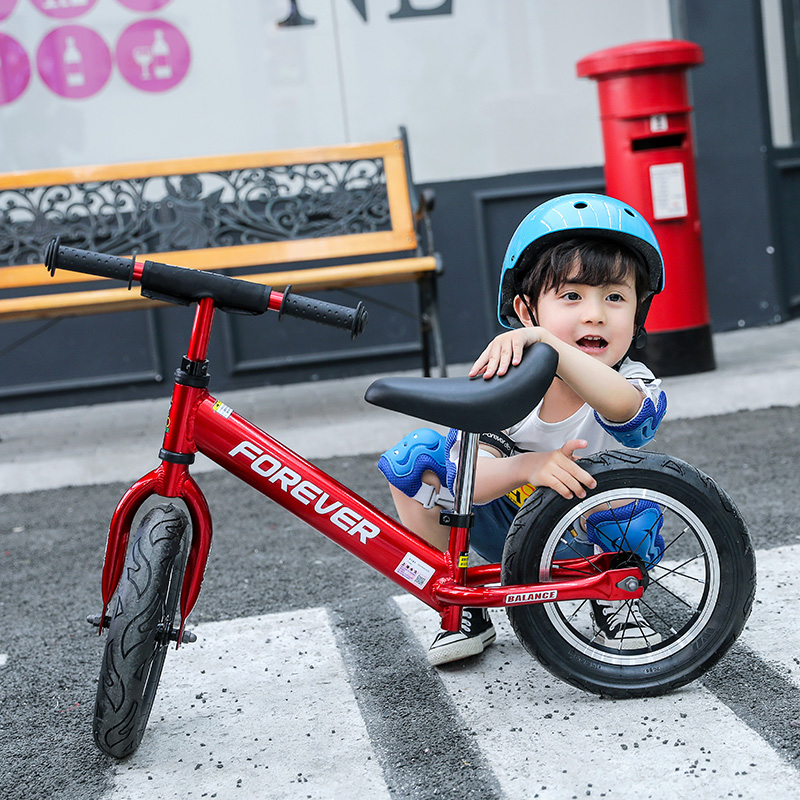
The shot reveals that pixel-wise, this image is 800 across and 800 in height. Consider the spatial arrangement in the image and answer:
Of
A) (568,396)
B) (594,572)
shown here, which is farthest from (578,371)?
(594,572)

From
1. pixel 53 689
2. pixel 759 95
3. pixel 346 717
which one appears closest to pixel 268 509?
pixel 53 689

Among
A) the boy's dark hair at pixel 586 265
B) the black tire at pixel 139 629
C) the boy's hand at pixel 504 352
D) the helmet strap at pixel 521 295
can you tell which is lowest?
the black tire at pixel 139 629

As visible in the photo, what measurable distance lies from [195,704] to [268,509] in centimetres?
168

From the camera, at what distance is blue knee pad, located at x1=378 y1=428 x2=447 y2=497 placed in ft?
7.42

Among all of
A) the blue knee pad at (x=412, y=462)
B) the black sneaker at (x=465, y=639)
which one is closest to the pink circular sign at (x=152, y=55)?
the blue knee pad at (x=412, y=462)

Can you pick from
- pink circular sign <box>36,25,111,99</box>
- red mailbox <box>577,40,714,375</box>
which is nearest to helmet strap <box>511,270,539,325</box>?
red mailbox <box>577,40,714,375</box>

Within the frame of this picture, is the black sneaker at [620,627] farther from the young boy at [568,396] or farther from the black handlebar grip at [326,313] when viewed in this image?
the black handlebar grip at [326,313]

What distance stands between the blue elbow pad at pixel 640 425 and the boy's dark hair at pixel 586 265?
0.25 metres

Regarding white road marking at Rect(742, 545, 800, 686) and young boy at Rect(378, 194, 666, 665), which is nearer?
young boy at Rect(378, 194, 666, 665)

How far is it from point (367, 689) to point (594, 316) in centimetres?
92

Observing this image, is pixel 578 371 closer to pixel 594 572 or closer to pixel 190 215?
pixel 594 572

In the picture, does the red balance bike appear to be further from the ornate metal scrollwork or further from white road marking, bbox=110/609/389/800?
the ornate metal scrollwork

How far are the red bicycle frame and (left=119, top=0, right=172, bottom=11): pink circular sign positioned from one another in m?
4.53

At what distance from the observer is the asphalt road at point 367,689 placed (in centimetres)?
189
